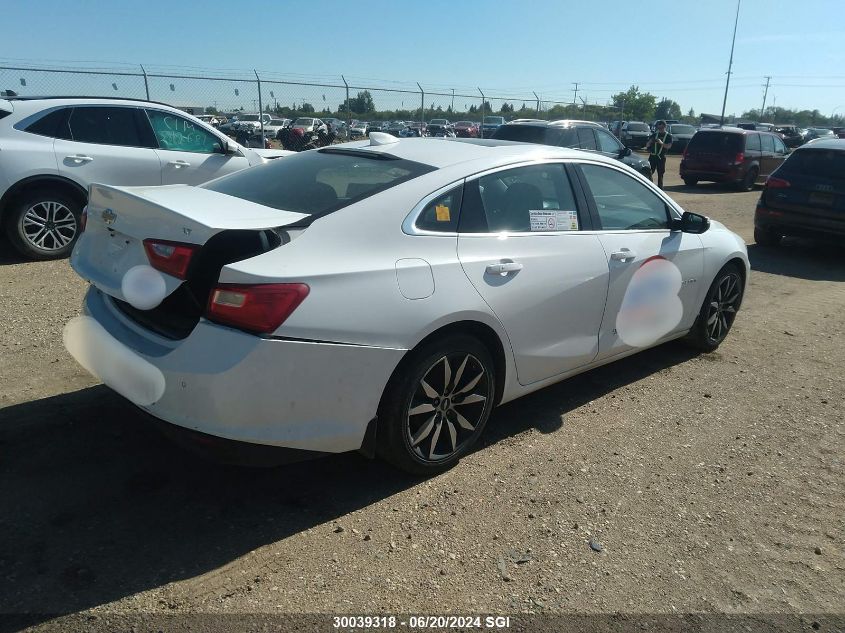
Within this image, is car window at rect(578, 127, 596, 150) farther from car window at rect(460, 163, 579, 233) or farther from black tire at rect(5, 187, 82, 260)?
car window at rect(460, 163, 579, 233)

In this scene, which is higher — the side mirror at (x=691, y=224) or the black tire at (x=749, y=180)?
the side mirror at (x=691, y=224)

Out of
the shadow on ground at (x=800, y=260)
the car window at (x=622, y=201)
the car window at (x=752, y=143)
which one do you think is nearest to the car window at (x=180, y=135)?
the car window at (x=622, y=201)

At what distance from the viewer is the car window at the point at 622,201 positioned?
411 centimetres

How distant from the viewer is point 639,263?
4.18 m

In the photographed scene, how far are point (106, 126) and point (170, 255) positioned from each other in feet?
18.9

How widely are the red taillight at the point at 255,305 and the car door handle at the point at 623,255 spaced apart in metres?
2.16

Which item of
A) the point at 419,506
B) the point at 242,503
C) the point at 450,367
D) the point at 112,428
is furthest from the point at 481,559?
the point at 112,428

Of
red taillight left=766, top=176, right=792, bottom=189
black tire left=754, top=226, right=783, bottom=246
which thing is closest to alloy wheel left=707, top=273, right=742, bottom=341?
red taillight left=766, top=176, right=792, bottom=189

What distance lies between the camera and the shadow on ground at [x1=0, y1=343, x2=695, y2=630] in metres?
2.55

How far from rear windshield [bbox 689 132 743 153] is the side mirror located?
15.0 m

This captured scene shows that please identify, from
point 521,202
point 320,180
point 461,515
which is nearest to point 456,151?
point 521,202

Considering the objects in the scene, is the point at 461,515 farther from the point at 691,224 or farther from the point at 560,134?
the point at 560,134

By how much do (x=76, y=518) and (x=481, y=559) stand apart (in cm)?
174

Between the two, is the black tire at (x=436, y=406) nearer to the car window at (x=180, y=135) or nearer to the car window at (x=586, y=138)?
the car window at (x=180, y=135)
